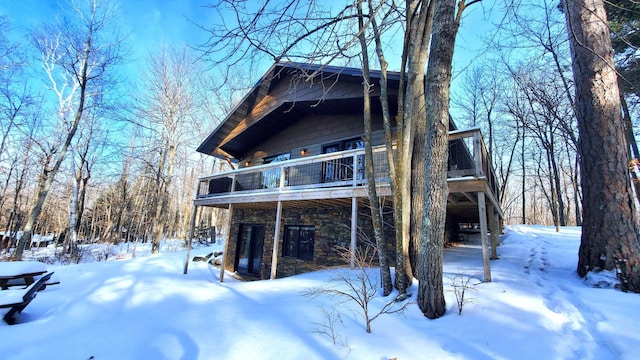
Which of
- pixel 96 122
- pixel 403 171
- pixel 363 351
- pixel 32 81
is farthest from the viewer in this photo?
pixel 96 122

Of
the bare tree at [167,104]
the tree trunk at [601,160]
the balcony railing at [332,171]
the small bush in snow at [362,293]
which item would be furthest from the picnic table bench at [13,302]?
the bare tree at [167,104]

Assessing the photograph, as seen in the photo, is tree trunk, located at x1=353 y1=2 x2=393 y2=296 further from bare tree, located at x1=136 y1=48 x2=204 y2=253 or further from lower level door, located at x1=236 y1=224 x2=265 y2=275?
bare tree, located at x1=136 y1=48 x2=204 y2=253

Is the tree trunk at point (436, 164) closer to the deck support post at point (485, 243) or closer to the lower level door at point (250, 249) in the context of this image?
the deck support post at point (485, 243)

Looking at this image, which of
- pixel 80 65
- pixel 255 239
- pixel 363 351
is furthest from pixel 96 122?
pixel 363 351

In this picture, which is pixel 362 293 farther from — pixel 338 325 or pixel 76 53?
pixel 76 53

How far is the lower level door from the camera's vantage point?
10508mm

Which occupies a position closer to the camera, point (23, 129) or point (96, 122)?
point (23, 129)

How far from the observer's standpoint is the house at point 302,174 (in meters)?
7.10

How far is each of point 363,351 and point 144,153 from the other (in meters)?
19.2

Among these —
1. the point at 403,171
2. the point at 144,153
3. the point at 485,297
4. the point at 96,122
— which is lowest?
the point at 485,297

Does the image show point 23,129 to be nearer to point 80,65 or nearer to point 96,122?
point 96,122

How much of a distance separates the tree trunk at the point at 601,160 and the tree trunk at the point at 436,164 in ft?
5.66

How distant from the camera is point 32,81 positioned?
12938mm

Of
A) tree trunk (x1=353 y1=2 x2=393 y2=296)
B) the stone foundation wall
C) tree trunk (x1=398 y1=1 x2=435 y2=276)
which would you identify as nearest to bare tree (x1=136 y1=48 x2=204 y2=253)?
the stone foundation wall
